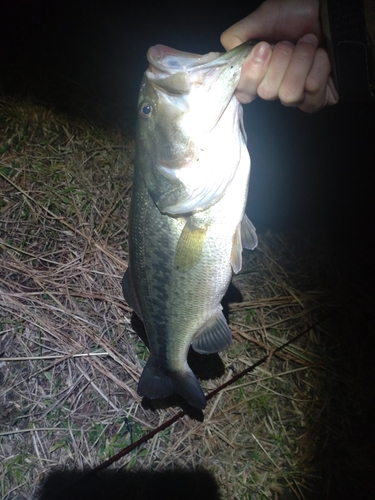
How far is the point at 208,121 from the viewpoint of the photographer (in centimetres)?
148

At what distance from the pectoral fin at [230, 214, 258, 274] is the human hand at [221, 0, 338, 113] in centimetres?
56

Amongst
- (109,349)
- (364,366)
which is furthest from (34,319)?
(364,366)

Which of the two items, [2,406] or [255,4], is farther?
[255,4]

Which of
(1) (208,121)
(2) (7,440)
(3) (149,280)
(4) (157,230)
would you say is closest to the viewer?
(1) (208,121)

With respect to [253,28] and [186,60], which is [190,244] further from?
[253,28]

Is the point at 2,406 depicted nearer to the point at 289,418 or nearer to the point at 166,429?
the point at 166,429

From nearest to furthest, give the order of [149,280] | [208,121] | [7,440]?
1. [208,121]
2. [149,280]
3. [7,440]

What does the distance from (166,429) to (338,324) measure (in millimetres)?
1501

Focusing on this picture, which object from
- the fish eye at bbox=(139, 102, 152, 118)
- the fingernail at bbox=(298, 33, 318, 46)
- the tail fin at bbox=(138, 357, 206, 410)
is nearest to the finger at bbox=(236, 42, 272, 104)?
the fingernail at bbox=(298, 33, 318, 46)

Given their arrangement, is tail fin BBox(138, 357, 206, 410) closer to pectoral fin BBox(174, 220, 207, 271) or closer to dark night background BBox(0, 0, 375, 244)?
pectoral fin BBox(174, 220, 207, 271)

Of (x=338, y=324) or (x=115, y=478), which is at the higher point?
(x=338, y=324)

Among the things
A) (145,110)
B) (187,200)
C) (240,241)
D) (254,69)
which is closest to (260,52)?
(254,69)

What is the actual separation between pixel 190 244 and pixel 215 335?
20.2 inches

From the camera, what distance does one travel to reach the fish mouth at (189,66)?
1.40m
